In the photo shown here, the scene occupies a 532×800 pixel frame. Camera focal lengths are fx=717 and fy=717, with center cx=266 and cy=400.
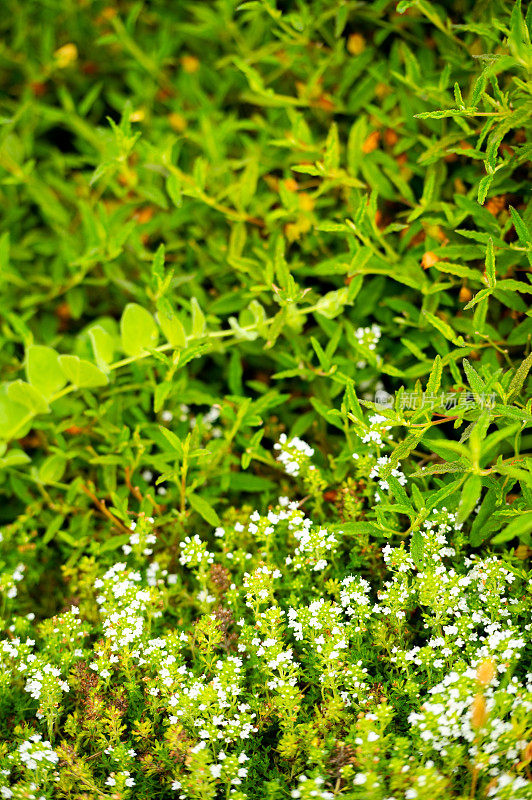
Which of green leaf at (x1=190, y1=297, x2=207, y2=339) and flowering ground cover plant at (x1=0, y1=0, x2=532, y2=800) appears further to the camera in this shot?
green leaf at (x1=190, y1=297, x2=207, y2=339)

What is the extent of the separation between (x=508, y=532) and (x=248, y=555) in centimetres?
68

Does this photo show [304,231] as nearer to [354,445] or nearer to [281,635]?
[354,445]

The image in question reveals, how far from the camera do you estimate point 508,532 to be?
4.29ft

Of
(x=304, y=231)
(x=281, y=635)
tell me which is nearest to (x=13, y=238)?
(x=304, y=231)

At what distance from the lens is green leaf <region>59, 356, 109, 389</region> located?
1.86 m

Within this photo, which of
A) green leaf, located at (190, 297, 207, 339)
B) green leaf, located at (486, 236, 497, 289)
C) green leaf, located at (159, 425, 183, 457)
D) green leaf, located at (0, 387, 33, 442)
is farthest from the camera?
green leaf, located at (0, 387, 33, 442)

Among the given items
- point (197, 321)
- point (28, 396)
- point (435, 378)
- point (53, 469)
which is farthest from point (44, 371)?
point (435, 378)

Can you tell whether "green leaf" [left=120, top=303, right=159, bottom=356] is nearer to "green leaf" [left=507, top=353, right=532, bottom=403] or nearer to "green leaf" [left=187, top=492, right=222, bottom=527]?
"green leaf" [left=187, top=492, right=222, bottom=527]

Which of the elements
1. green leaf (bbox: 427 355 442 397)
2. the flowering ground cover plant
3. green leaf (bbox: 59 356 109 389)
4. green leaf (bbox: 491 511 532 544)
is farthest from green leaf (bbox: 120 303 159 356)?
green leaf (bbox: 491 511 532 544)

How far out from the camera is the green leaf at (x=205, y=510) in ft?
5.71

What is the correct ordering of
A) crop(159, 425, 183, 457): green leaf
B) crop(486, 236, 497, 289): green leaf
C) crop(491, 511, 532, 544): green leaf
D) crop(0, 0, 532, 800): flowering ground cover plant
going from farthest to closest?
1. crop(159, 425, 183, 457): green leaf
2. crop(486, 236, 497, 289): green leaf
3. crop(0, 0, 532, 800): flowering ground cover plant
4. crop(491, 511, 532, 544): green leaf

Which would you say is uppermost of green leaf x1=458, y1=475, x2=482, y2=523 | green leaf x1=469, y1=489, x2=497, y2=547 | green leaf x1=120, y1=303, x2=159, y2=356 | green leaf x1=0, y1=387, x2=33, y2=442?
green leaf x1=120, y1=303, x2=159, y2=356

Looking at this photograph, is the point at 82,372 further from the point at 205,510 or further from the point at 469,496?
the point at 469,496

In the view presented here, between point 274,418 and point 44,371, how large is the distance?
0.65 metres
